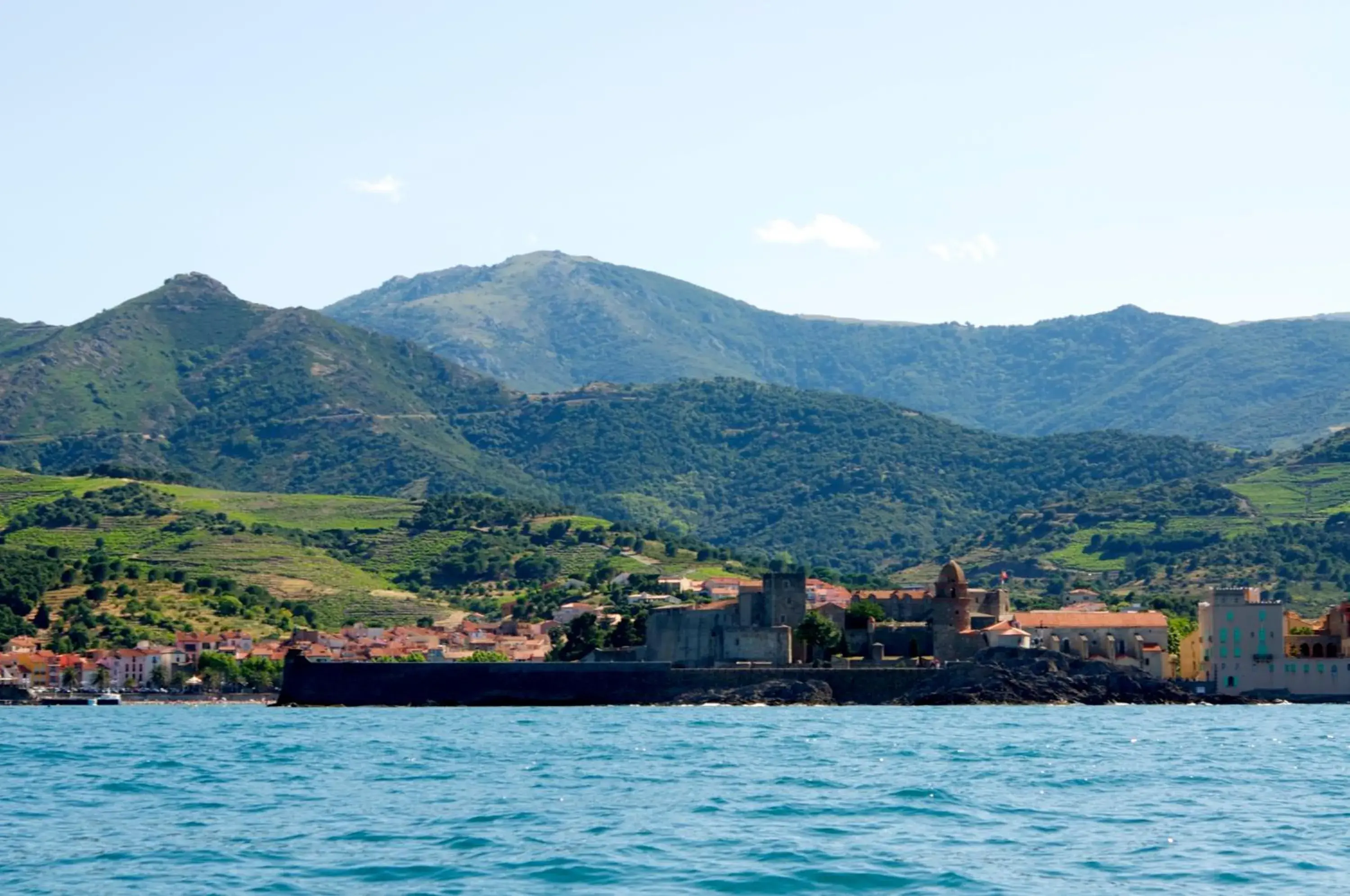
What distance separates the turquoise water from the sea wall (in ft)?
79.3

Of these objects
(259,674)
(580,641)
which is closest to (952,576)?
(580,641)

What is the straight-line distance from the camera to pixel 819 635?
107 meters

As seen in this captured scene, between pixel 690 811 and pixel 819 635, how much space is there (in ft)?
206

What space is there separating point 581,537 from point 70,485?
4668 cm

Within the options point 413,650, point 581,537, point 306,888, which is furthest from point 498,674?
point 581,537

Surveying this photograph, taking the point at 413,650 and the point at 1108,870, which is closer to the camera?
the point at 1108,870

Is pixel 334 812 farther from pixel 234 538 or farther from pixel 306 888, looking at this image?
pixel 234 538

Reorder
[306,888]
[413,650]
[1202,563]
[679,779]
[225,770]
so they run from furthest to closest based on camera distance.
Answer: [1202,563], [413,650], [225,770], [679,779], [306,888]

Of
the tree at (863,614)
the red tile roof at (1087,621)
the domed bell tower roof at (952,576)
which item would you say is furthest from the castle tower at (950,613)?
the red tile roof at (1087,621)

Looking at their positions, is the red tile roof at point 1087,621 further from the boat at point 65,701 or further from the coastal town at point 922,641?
the boat at point 65,701

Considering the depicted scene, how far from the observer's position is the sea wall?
102500 millimetres

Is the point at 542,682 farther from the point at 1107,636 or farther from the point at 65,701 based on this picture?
the point at 65,701

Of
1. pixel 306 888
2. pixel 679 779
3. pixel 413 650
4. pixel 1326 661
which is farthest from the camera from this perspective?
pixel 413 650

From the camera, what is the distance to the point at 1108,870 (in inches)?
1359
